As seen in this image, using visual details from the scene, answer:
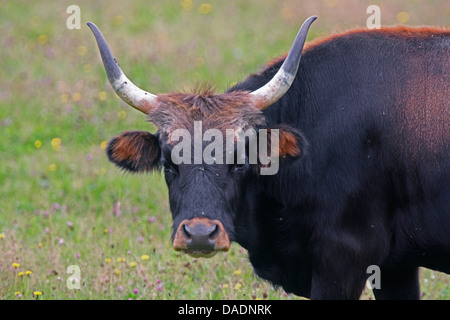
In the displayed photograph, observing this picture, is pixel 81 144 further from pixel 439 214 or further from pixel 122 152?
pixel 439 214

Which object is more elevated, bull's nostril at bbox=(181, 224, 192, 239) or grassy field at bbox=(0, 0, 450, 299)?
grassy field at bbox=(0, 0, 450, 299)

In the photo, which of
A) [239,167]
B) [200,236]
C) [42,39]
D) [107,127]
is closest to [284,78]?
[239,167]

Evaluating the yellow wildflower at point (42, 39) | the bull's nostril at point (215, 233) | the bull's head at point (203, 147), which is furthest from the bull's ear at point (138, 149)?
the yellow wildflower at point (42, 39)

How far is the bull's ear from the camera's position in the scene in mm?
6469

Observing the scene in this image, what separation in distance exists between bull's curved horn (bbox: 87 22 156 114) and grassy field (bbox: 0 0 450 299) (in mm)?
524

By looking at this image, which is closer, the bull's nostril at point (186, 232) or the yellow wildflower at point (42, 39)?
the bull's nostril at point (186, 232)

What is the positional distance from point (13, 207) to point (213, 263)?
2.89m

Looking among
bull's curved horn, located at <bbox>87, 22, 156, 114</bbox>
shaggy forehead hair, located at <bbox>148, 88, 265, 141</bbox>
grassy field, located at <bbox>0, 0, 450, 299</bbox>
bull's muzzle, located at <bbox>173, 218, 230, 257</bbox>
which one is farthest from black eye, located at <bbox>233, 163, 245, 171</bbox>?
grassy field, located at <bbox>0, 0, 450, 299</bbox>

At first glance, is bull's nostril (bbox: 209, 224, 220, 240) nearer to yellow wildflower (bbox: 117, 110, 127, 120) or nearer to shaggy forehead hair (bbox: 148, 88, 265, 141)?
shaggy forehead hair (bbox: 148, 88, 265, 141)

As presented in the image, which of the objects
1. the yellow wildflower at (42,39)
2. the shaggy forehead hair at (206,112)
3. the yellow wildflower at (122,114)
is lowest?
the shaggy forehead hair at (206,112)

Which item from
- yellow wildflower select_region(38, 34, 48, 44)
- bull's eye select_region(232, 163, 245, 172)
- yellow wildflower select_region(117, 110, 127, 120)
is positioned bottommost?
bull's eye select_region(232, 163, 245, 172)

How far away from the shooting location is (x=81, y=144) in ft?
38.0

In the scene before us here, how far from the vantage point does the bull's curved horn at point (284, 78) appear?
6.24 metres

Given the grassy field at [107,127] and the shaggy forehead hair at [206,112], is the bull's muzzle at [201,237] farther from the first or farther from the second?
the grassy field at [107,127]
